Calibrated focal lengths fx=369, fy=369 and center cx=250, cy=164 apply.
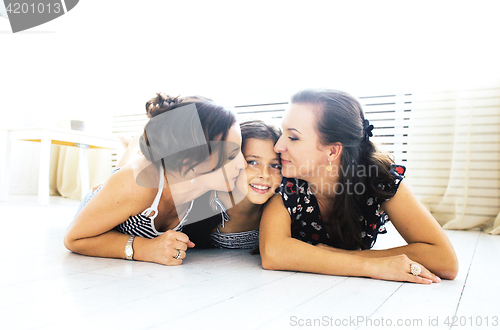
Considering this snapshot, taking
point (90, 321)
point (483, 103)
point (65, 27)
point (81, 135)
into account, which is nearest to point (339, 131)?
point (90, 321)

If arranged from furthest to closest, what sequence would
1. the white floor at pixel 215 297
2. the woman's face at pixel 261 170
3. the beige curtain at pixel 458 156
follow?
the beige curtain at pixel 458 156 < the woman's face at pixel 261 170 < the white floor at pixel 215 297

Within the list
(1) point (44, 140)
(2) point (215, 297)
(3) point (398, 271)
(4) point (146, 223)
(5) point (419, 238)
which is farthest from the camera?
(1) point (44, 140)

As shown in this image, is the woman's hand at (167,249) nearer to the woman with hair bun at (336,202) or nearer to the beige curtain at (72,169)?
the woman with hair bun at (336,202)

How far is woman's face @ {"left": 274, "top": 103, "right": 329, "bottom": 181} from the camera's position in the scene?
1.20m

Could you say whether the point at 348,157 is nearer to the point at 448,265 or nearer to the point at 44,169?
the point at 448,265

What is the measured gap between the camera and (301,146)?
1201 mm

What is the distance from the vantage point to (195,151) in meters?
1.17

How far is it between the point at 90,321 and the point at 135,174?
1.84 feet

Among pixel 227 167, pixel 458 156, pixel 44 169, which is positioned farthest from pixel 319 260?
pixel 44 169

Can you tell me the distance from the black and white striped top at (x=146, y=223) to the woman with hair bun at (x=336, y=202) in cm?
34

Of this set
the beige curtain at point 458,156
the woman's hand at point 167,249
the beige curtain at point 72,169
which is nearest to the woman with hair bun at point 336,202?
the woman's hand at point 167,249

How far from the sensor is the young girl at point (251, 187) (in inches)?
49.6

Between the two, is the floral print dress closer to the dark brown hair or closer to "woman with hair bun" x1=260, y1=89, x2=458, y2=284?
"woman with hair bun" x1=260, y1=89, x2=458, y2=284

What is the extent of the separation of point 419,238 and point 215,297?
642 mm
